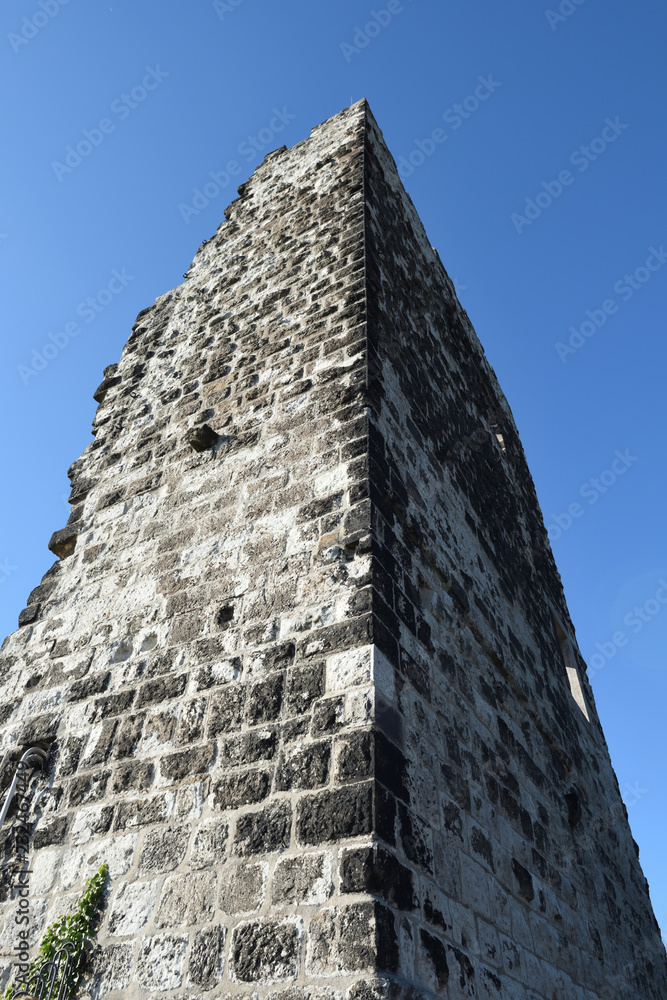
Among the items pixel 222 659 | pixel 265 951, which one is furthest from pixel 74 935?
pixel 222 659

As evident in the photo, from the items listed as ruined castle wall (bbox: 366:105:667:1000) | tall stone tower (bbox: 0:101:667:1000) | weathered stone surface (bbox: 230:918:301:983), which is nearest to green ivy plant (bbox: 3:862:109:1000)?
tall stone tower (bbox: 0:101:667:1000)

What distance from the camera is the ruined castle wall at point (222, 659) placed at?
2.46 meters

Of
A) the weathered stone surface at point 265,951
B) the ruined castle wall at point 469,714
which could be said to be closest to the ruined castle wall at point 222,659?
the weathered stone surface at point 265,951

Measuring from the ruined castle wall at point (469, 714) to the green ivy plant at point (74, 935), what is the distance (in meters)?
1.31

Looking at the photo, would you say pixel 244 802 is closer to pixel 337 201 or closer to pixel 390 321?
pixel 390 321

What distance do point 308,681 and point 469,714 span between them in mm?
1142

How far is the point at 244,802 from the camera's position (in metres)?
2.69

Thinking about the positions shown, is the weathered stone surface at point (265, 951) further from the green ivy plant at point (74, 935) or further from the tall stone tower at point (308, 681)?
the green ivy plant at point (74, 935)

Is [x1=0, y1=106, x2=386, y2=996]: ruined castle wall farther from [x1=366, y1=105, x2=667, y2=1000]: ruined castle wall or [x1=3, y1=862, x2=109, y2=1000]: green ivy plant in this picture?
[x1=366, y1=105, x2=667, y2=1000]: ruined castle wall

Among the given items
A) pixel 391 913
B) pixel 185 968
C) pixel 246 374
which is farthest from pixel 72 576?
pixel 391 913

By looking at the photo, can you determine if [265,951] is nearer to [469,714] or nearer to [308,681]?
[308,681]

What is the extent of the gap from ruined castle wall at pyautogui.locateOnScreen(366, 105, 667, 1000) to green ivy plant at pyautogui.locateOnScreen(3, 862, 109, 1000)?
1305 millimetres

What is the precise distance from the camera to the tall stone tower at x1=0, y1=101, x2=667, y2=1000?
2.47 m

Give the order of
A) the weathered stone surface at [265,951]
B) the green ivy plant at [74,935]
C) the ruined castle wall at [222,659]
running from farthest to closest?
the green ivy plant at [74,935] → the ruined castle wall at [222,659] → the weathered stone surface at [265,951]
